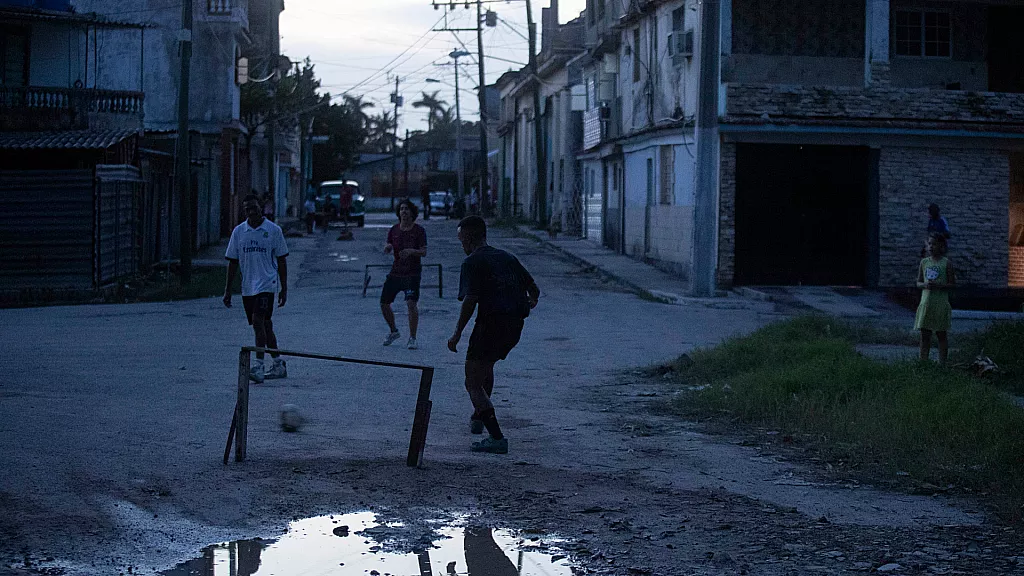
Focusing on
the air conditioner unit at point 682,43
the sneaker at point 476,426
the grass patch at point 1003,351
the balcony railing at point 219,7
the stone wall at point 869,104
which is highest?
the balcony railing at point 219,7

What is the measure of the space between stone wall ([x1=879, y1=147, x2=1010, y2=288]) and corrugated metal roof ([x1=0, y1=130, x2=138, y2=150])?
592 inches

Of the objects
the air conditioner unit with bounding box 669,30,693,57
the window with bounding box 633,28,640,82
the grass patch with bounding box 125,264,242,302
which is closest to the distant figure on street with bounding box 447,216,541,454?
the grass patch with bounding box 125,264,242,302

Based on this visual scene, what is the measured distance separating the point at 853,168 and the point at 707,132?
4.53 metres

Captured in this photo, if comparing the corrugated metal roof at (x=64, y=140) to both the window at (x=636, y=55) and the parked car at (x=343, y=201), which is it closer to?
the window at (x=636, y=55)

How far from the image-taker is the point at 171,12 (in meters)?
33.0

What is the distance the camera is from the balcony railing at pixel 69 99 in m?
26.3

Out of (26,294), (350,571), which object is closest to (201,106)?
(26,294)

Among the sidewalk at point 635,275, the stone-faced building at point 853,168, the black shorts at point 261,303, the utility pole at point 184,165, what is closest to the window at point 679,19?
the stone-faced building at point 853,168

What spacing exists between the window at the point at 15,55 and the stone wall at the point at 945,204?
20068mm

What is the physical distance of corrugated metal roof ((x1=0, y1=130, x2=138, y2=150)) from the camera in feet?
74.4

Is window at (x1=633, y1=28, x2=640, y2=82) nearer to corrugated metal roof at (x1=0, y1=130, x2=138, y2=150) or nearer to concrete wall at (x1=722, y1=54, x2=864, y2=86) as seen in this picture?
concrete wall at (x1=722, y1=54, x2=864, y2=86)

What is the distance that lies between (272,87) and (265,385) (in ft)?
113

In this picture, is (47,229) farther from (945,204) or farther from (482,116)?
(482,116)

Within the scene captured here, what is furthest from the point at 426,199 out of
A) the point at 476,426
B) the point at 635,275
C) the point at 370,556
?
the point at 370,556
